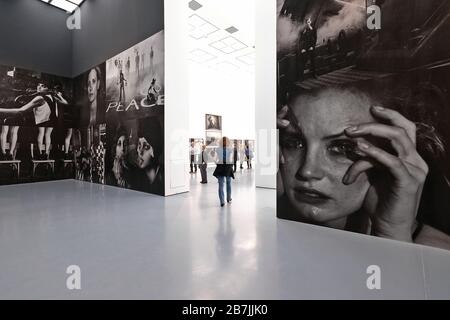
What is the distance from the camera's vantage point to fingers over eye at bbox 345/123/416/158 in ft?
11.1

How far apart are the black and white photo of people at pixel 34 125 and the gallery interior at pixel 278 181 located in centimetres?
117

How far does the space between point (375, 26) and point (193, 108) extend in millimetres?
11764

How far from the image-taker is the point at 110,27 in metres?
8.64

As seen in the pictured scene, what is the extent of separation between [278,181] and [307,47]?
2.43 meters

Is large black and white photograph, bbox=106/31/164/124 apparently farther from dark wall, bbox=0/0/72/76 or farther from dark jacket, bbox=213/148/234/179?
dark wall, bbox=0/0/72/76

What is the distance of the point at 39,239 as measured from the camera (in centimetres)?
359

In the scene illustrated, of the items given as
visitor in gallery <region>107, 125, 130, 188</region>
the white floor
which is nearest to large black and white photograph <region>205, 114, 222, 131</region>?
visitor in gallery <region>107, 125, 130, 188</region>

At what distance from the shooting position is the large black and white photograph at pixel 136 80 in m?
7.00

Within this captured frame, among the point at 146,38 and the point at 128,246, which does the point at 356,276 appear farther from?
the point at 146,38

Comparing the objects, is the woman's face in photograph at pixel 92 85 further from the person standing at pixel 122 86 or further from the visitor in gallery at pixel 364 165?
the visitor in gallery at pixel 364 165

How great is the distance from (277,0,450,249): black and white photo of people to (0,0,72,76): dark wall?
10100 millimetres

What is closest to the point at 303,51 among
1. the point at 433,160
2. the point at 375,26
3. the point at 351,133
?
the point at 375,26

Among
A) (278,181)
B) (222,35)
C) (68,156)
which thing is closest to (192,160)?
(68,156)
